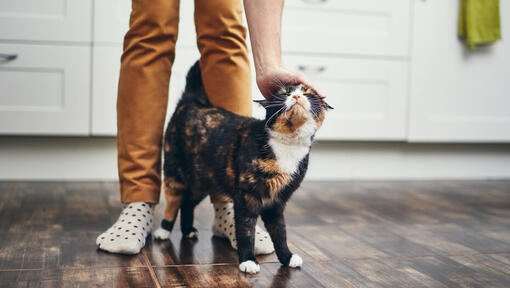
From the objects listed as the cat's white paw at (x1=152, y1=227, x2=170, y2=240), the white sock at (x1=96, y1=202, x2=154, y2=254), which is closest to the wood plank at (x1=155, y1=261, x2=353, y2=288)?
the white sock at (x1=96, y1=202, x2=154, y2=254)

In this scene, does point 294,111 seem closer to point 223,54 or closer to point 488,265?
point 223,54

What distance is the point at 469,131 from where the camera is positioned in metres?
2.66

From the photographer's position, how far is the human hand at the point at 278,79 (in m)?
1.18

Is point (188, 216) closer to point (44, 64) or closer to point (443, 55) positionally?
point (44, 64)

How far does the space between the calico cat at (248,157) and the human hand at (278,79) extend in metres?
0.02

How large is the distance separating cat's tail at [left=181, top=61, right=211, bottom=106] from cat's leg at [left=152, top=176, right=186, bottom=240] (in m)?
0.19

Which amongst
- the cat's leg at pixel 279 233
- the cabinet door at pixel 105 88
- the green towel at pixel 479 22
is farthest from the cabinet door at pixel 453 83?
the cat's leg at pixel 279 233

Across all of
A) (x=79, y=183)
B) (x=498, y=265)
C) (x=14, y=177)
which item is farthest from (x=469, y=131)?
(x=14, y=177)

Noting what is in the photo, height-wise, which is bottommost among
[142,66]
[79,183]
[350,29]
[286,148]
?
[79,183]

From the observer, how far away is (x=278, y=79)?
121 centimetres

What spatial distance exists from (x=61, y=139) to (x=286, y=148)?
1.39 meters

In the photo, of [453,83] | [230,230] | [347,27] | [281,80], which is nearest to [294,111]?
[281,80]

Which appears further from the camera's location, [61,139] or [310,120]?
[61,139]

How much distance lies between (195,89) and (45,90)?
0.97 m
